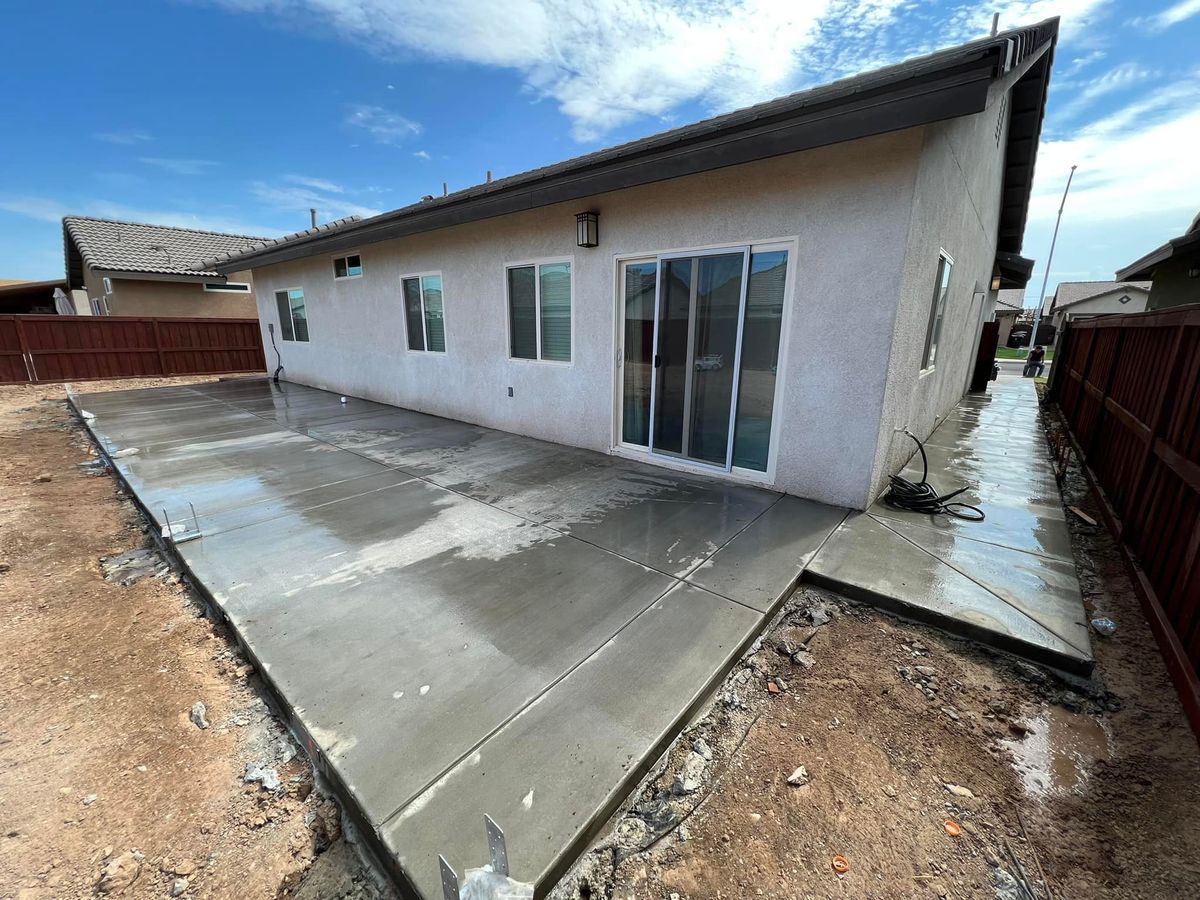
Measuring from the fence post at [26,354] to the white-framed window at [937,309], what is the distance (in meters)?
19.2

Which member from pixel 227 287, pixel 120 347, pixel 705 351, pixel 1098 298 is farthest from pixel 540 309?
pixel 1098 298

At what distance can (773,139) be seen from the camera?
138 inches

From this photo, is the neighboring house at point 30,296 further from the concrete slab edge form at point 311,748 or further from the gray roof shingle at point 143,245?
the concrete slab edge form at point 311,748

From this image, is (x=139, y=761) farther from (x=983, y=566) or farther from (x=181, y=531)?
(x=983, y=566)

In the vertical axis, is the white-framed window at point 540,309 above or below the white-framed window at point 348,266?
below

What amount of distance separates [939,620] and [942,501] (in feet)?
6.47

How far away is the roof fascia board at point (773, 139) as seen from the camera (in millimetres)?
2850

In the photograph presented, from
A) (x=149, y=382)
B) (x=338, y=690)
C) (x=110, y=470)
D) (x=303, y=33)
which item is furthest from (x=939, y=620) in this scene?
(x=149, y=382)

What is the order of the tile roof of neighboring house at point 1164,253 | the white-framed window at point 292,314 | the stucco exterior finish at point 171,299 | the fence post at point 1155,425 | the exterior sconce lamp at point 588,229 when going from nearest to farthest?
the fence post at point 1155,425, the exterior sconce lamp at point 588,229, the tile roof of neighboring house at point 1164,253, the white-framed window at point 292,314, the stucco exterior finish at point 171,299

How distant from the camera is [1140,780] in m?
1.85

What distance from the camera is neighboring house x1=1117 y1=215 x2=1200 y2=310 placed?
7485 millimetres

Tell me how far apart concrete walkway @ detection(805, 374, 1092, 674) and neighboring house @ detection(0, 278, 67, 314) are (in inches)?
1250

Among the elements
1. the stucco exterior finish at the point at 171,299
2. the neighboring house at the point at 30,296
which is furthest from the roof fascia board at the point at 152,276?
the neighboring house at the point at 30,296

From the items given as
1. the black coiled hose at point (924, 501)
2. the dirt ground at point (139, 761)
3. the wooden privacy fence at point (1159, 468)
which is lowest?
the dirt ground at point (139, 761)
